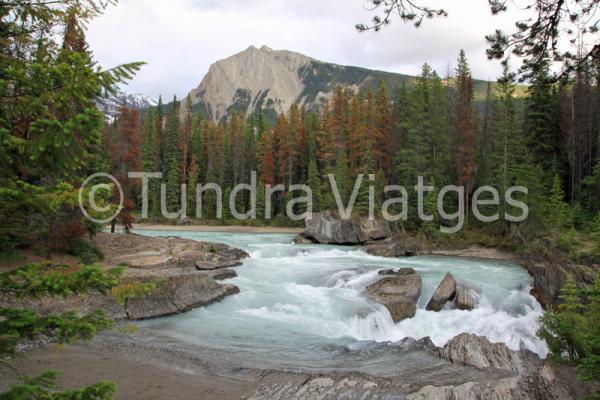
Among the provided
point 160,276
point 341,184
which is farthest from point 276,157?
point 160,276

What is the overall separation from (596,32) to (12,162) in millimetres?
6084

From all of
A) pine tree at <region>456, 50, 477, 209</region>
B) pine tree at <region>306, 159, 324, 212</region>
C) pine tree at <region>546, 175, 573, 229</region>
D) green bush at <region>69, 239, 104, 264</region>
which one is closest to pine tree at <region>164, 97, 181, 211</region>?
pine tree at <region>306, 159, 324, 212</region>

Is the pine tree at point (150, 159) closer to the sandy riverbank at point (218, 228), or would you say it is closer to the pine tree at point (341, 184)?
the sandy riverbank at point (218, 228)

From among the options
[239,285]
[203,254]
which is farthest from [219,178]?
[239,285]

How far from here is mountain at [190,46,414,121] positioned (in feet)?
587

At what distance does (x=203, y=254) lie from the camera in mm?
22062

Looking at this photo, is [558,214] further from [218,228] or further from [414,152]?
[218,228]

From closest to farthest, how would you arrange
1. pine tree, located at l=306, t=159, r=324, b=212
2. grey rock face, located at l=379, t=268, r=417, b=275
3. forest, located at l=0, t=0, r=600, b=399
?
forest, located at l=0, t=0, r=600, b=399, grey rock face, located at l=379, t=268, r=417, b=275, pine tree, located at l=306, t=159, r=324, b=212

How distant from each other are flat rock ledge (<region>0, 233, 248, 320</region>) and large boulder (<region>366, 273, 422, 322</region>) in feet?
18.0

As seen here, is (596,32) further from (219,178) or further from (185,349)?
(219,178)

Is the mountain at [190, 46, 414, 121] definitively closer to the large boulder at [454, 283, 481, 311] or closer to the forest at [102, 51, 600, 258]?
the forest at [102, 51, 600, 258]

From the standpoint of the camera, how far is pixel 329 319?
1406cm

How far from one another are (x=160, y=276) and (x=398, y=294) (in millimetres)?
8907

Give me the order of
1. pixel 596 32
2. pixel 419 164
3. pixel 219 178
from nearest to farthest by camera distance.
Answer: pixel 596 32 → pixel 419 164 → pixel 219 178
